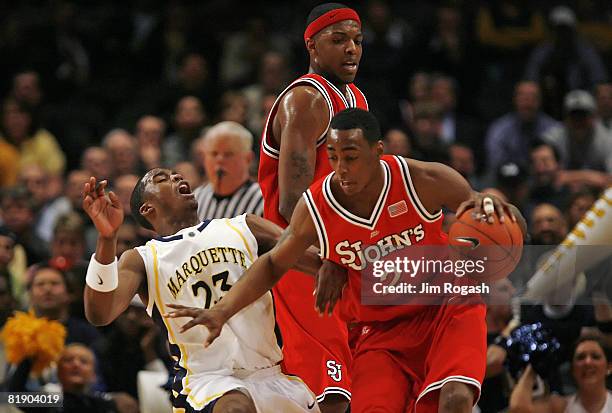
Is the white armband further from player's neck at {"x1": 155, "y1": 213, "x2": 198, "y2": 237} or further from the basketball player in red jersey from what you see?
the basketball player in red jersey

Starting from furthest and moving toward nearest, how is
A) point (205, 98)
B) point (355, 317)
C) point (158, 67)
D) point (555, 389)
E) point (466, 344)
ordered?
1. point (158, 67)
2. point (205, 98)
3. point (555, 389)
4. point (355, 317)
5. point (466, 344)

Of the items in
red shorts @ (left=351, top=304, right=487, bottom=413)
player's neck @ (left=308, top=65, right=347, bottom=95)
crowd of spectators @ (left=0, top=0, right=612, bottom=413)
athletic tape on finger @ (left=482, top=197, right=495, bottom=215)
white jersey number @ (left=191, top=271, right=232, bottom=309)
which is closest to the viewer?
athletic tape on finger @ (left=482, top=197, right=495, bottom=215)

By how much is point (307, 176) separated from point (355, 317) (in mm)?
754

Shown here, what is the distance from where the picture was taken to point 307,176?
611cm

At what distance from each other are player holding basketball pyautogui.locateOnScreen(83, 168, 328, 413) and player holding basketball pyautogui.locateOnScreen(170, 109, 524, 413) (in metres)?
0.31

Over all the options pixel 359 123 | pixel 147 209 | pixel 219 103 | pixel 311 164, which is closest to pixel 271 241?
pixel 311 164

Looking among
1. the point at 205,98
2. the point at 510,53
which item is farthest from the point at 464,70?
the point at 205,98

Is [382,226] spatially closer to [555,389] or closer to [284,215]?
[284,215]

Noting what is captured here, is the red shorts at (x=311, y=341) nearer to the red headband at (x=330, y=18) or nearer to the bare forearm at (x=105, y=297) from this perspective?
the bare forearm at (x=105, y=297)

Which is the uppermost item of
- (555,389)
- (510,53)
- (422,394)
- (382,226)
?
(510,53)

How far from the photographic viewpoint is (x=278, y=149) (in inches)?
252

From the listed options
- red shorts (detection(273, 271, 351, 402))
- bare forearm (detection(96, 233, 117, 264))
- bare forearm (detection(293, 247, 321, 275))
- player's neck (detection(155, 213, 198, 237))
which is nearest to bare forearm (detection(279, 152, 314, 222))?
bare forearm (detection(293, 247, 321, 275))

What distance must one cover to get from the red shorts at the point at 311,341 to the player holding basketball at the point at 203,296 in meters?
0.20

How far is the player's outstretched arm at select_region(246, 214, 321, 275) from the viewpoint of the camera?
5902mm
